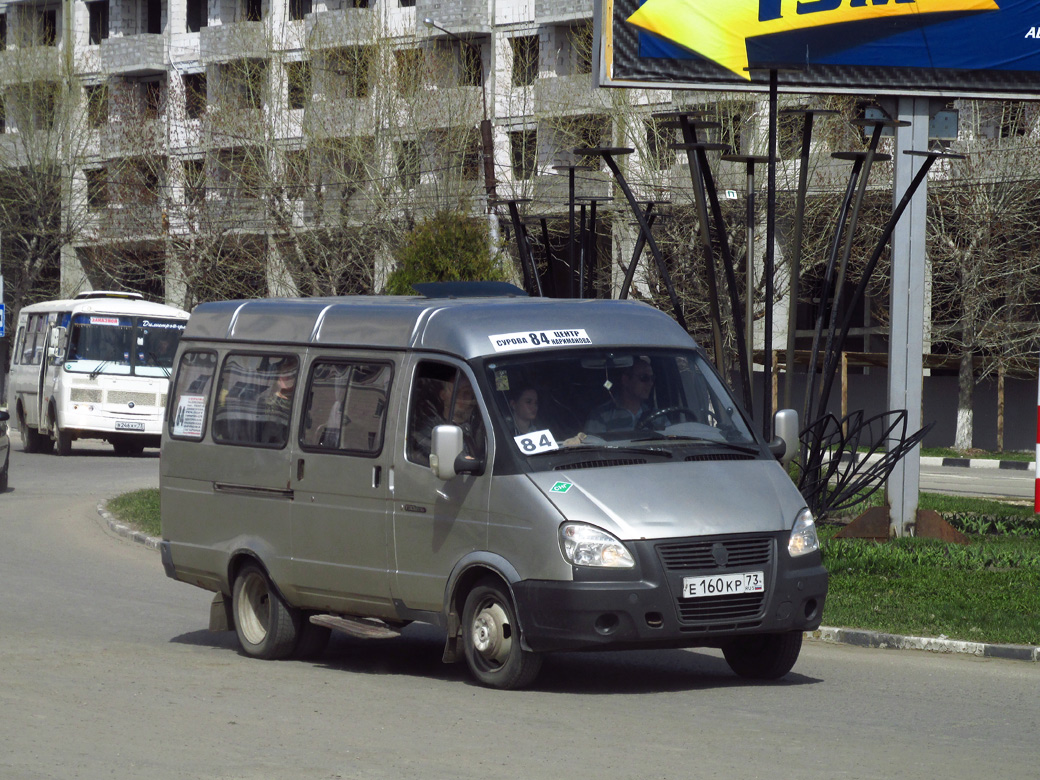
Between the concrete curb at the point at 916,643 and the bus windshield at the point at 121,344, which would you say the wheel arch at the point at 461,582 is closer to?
the concrete curb at the point at 916,643

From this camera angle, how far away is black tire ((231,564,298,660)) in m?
9.89

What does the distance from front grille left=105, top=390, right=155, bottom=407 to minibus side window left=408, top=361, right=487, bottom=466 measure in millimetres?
23354

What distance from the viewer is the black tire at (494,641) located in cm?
838

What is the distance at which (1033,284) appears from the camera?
1398 inches

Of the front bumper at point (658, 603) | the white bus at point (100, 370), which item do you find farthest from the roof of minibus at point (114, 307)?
the front bumper at point (658, 603)

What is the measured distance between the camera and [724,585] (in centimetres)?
820

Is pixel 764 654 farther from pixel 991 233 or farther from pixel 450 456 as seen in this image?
pixel 991 233

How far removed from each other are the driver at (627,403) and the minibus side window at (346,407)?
1239 millimetres

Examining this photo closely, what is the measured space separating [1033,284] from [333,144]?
18469 mm

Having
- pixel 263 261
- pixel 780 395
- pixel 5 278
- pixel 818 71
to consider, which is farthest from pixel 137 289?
pixel 818 71

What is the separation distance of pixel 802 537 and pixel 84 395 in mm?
24746

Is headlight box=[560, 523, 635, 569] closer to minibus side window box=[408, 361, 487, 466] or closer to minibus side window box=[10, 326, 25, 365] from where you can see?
minibus side window box=[408, 361, 487, 466]

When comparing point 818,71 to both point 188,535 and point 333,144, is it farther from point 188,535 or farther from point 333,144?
point 333,144

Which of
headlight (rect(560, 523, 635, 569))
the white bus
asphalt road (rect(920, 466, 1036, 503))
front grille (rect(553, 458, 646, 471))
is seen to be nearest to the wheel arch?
headlight (rect(560, 523, 635, 569))
